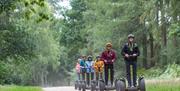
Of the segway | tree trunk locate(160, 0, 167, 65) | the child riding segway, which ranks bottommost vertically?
the segway

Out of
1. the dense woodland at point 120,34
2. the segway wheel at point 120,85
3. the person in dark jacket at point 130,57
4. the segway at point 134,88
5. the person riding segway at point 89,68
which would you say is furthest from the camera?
the dense woodland at point 120,34

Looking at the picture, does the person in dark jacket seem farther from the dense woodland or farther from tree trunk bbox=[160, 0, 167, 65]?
tree trunk bbox=[160, 0, 167, 65]

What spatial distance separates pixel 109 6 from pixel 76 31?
95.2 ft

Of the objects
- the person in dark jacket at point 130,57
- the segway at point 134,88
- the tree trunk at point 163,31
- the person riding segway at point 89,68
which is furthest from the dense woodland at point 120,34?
the segway at point 134,88

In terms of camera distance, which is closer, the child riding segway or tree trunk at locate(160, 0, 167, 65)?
the child riding segway

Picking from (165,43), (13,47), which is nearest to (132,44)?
(165,43)

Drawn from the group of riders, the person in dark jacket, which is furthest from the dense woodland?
the person in dark jacket

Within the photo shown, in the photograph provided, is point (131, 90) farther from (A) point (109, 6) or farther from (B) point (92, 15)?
(B) point (92, 15)

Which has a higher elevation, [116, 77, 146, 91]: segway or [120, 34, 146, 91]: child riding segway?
[120, 34, 146, 91]: child riding segway

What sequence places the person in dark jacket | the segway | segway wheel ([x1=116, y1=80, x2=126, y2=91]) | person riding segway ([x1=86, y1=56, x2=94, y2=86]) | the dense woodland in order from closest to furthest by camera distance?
the segway, segway wheel ([x1=116, y1=80, x2=126, y2=91]), the person in dark jacket, person riding segway ([x1=86, y1=56, x2=94, y2=86]), the dense woodland

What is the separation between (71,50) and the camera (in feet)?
268

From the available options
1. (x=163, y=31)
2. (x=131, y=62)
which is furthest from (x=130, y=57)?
(x=163, y=31)

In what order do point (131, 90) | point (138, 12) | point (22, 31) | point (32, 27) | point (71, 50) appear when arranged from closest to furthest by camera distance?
point (131, 90)
point (138, 12)
point (22, 31)
point (32, 27)
point (71, 50)

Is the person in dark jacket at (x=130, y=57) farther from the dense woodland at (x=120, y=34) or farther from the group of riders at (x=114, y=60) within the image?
the dense woodland at (x=120, y=34)
